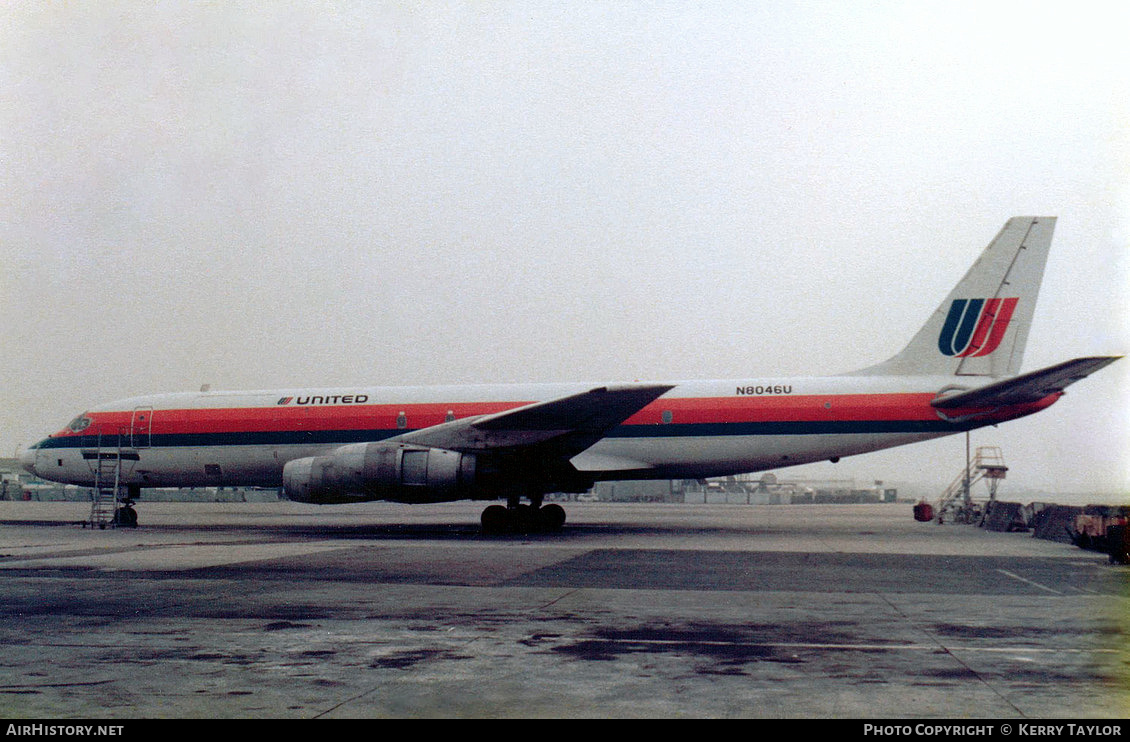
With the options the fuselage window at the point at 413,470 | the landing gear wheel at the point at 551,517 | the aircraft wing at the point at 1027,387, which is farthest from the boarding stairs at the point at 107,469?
the aircraft wing at the point at 1027,387

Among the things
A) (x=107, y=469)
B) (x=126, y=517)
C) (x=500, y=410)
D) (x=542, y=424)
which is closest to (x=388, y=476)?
(x=542, y=424)

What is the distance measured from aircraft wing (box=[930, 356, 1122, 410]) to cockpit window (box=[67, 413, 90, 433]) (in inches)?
857

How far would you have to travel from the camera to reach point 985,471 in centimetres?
2689

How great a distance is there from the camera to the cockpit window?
77.7ft

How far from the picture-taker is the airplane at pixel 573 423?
17.8 m

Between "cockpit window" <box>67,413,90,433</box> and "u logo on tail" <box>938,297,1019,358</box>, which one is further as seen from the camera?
"cockpit window" <box>67,413,90,433</box>

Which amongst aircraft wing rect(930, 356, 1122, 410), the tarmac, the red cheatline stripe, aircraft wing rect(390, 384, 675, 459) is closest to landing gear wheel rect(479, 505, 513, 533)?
aircraft wing rect(390, 384, 675, 459)

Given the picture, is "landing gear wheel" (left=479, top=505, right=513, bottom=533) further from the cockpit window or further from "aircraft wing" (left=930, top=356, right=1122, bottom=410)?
the cockpit window

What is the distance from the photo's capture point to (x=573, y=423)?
59.4 feet

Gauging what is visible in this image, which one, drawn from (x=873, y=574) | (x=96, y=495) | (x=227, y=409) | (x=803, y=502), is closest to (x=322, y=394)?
(x=227, y=409)

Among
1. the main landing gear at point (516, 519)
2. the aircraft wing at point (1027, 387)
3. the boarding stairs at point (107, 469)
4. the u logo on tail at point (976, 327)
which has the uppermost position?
the u logo on tail at point (976, 327)

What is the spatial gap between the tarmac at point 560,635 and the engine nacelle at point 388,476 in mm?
3621

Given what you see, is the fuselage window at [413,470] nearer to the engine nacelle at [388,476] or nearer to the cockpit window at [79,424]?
the engine nacelle at [388,476]

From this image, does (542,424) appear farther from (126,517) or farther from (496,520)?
(126,517)
